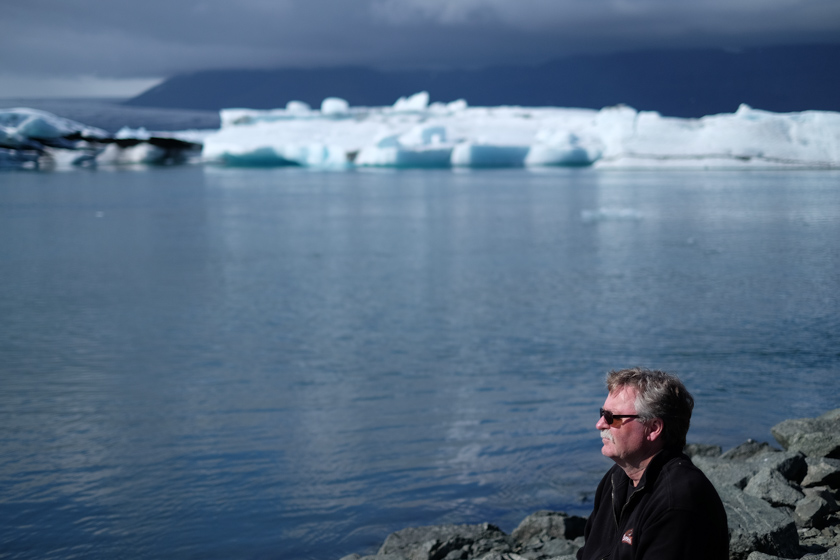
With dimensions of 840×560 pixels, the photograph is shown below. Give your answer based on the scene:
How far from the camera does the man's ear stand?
1.55 meters

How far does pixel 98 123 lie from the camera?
237 ft

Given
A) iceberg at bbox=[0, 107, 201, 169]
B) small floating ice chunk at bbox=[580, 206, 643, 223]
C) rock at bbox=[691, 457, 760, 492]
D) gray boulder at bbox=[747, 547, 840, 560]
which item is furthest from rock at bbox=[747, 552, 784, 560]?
iceberg at bbox=[0, 107, 201, 169]

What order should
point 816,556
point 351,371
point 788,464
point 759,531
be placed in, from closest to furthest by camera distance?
point 816,556 → point 759,531 → point 788,464 → point 351,371

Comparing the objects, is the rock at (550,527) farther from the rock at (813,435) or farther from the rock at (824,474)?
the rock at (813,435)

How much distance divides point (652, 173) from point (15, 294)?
3774cm

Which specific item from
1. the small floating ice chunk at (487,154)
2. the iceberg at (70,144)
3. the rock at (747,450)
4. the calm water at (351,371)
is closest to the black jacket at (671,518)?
the calm water at (351,371)

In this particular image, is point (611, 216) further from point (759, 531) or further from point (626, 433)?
point (626, 433)

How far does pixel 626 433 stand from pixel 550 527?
1.78m

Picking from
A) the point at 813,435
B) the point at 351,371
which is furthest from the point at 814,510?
the point at 351,371

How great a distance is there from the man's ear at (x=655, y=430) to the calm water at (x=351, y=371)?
85.2 inches

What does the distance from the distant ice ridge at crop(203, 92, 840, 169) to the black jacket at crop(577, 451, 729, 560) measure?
35123 millimetres

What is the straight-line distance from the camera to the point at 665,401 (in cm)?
154

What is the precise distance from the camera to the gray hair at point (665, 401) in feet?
5.05

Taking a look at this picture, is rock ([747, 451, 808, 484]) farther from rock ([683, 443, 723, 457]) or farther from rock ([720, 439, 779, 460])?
rock ([683, 443, 723, 457])
